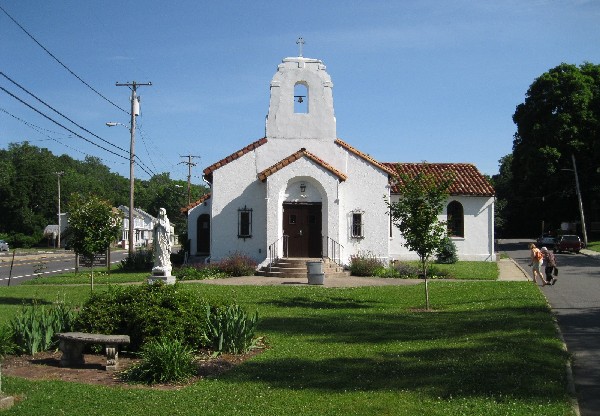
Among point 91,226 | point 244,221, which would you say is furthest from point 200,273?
point 91,226

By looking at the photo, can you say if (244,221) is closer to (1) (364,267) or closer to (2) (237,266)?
(2) (237,266)

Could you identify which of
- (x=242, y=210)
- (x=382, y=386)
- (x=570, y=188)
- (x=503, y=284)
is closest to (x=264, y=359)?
(x=382, y=386)

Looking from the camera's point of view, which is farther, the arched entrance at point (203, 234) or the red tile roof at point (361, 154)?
the arched entrance at point (203, 234)

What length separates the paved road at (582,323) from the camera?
342 inches

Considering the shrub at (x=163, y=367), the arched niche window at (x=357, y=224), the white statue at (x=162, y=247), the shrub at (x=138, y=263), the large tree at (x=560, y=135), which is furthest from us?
the large tree at (x=560, y=135)

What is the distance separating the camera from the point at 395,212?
17.7 m

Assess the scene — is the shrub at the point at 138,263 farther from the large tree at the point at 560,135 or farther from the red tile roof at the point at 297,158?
the large tree at the point at 560,135

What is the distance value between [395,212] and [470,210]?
20.5 m

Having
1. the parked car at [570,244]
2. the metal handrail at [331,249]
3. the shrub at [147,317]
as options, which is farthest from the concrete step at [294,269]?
the parked car at [570,244]

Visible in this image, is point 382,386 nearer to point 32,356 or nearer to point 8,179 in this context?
point 32,356

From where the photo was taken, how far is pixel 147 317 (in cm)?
1085

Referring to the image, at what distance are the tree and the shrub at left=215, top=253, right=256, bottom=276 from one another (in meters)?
10.7

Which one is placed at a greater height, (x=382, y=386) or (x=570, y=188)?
(x=570, y=188)

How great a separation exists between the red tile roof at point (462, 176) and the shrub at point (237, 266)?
38.7 ft
